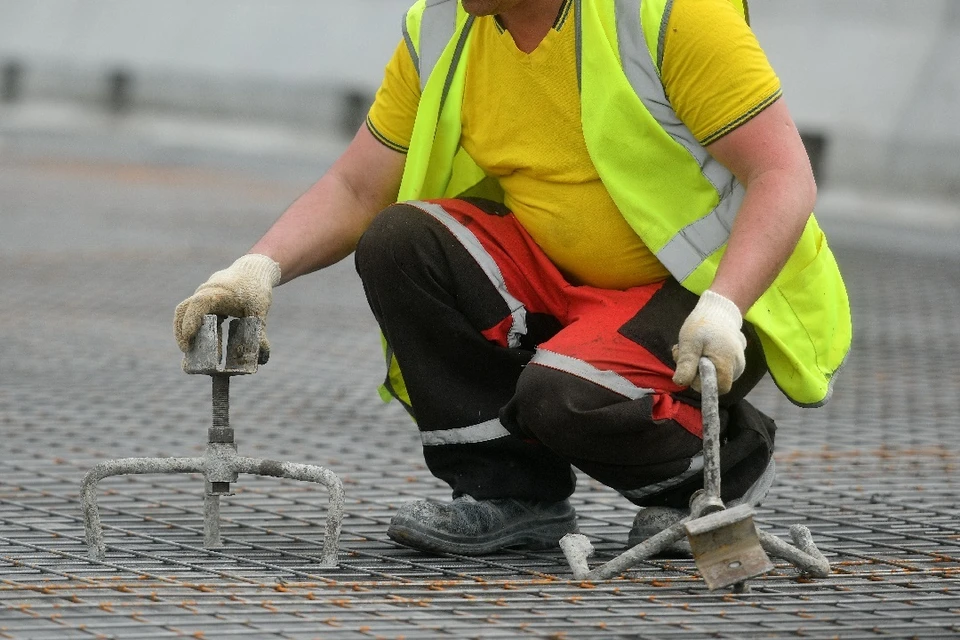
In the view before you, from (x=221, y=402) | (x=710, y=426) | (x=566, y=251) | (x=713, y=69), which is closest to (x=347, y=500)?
(x=221, y=402)

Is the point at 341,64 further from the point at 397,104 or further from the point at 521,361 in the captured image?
the point at 521,361

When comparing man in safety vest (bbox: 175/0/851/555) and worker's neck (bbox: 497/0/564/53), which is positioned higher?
worker's neck (bbox: 497/0/564/53)

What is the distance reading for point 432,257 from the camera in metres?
→ 2.63

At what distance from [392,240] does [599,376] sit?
0.43m

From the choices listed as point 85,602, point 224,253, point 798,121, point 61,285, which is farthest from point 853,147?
point 85,602

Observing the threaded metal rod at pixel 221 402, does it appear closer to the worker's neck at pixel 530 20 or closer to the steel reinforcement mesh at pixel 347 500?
the steel reinforcement mesh at pixel 347 500

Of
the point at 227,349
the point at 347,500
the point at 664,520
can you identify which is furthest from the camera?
the point at 347,500

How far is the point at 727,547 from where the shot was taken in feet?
7.30

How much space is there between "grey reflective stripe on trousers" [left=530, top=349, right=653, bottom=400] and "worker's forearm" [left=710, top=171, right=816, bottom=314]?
8.5 inches

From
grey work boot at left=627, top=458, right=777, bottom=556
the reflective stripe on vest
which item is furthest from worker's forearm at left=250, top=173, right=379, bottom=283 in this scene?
grey work boot at left=627, top=458, right=777, bottom=556

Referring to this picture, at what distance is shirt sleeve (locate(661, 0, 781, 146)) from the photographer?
243 cm

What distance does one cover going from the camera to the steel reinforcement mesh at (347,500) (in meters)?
2.19

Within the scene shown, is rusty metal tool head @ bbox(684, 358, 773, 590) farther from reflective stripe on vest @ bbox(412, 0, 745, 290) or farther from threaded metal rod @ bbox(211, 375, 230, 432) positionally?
threaded metal rod @ bbox(211, 375, 230, 432)

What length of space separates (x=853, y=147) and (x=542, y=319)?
233 inches
